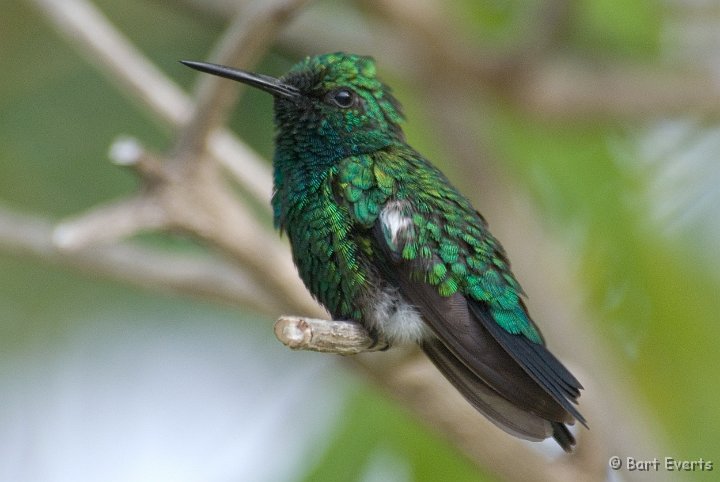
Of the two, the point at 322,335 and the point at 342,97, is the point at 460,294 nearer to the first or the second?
the point at 322,335

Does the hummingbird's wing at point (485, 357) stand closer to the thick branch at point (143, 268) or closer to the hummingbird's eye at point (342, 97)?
the hummingbird's eye at point (342, 97)

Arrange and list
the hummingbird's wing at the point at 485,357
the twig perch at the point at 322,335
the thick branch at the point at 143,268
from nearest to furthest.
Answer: the twig perch at the point at 322,335
the hummingbird's wing at the point at 485,357
the thick branch at the point at 143,268

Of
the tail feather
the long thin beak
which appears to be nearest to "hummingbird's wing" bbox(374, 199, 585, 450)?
the tail feather

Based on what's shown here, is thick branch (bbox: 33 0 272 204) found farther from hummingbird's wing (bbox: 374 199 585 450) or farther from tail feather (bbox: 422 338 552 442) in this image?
tail feather (bbox: 422 338 552 442)

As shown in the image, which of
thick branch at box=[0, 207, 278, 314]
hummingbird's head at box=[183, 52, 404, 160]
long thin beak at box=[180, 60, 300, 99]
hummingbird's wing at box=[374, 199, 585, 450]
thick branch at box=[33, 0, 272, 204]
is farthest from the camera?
thick branch at box=[0, 207, 278, 314]

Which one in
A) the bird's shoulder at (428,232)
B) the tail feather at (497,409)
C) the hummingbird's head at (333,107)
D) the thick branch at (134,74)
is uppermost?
the thick branch at (134,74)

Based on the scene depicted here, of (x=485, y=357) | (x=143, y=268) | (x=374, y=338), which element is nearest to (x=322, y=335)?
(x=374, y=338)

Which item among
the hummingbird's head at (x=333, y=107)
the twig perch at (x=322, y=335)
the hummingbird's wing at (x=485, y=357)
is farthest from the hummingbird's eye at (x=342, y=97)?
the twig perch at (x=322, y=335)

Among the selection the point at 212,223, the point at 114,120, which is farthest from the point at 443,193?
the point at 114,120
